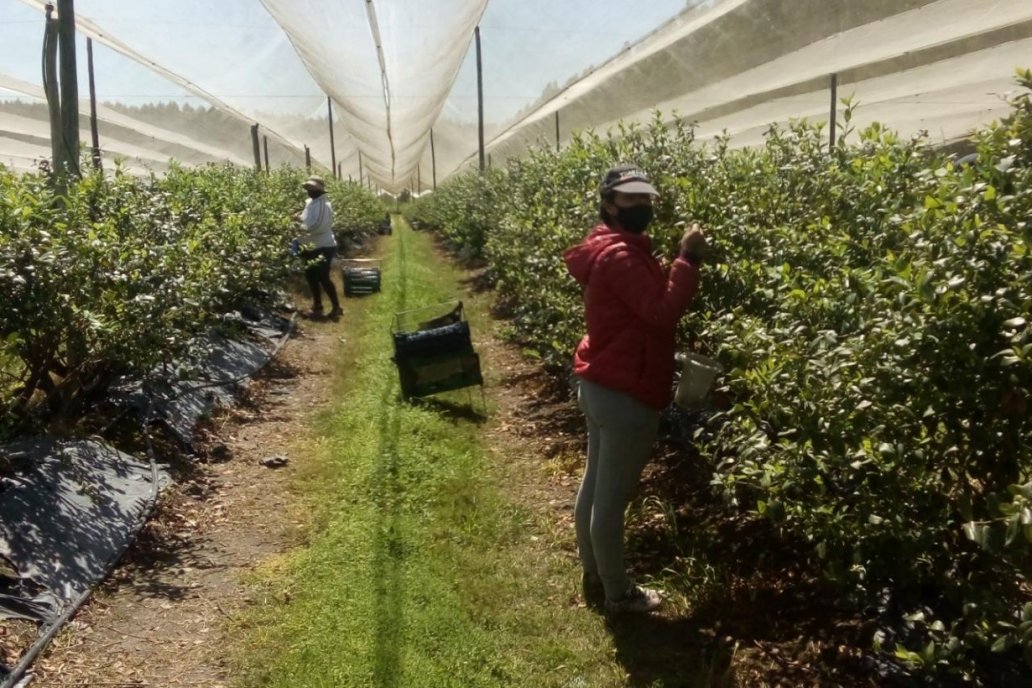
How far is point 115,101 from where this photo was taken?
47.9 feet

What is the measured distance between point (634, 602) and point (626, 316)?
4.09ft

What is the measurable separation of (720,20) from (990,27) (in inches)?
137

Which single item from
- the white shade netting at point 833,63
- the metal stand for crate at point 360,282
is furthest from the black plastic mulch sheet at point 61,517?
the metal stand for crate at point 360,282

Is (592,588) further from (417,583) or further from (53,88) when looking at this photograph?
(53,88)

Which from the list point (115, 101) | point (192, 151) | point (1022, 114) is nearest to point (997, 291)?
point (1022, 114)

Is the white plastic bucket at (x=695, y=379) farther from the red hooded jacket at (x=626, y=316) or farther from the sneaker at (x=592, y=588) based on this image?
the sneaker at (x=592, y=588)

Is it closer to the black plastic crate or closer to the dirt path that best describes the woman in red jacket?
the dirt path

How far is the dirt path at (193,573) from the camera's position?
3.94m

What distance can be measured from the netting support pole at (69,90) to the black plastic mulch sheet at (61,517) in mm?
3057

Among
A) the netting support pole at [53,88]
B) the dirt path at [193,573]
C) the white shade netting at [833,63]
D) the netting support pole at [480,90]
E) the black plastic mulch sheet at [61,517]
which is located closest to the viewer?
the dirt path at [193,573]

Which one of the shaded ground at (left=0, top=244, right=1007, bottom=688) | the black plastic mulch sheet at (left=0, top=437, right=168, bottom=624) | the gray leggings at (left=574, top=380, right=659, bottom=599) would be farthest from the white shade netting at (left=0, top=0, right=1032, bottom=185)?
the black plastic mulch sheet at (left=0, top=437, right=168, bottom=624)

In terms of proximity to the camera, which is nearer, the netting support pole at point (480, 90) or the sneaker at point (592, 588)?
the sneaker at point (592, 588)

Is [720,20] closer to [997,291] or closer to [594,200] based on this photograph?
[594,200]

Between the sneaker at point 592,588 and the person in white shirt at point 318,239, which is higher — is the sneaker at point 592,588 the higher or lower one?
the lower one
